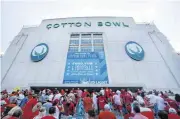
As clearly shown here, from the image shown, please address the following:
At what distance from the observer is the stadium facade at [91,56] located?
20062 millimetres

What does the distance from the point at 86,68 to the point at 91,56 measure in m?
1.76

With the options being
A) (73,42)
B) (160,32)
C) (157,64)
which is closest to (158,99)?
(157,64)

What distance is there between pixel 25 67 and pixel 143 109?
18.1 metres

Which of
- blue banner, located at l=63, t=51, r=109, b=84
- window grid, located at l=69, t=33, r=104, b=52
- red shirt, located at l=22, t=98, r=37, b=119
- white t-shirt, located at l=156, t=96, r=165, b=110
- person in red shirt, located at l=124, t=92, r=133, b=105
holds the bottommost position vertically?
red shirt, located at l=22, t=98, r=37, b=119

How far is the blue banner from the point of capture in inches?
768

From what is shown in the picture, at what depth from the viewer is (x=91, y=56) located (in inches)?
851

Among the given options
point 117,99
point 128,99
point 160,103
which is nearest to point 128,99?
point 128,99

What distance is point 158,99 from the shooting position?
10711 millimetres

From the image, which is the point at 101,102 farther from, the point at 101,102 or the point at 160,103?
the point at 160,103

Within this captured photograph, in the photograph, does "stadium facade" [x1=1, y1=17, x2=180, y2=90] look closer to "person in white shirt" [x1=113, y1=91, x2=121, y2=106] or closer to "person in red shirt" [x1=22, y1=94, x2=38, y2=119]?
"person in white shirt" [x1=113, y1=91, x2=121, y2=106]

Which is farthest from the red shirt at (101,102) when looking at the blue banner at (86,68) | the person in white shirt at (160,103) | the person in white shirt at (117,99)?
the blue banner at (86,68)

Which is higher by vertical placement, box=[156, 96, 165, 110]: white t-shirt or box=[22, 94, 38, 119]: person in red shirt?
box=[156, 96, 165, 110]: white t-shirt

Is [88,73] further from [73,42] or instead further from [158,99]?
[158,99]

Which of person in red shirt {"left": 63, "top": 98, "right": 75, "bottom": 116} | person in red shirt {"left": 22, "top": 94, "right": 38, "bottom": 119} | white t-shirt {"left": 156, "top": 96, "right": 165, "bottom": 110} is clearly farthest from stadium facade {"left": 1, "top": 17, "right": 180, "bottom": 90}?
person in red shirt {"left": 22, "top": 94, "right": 38, "bottom": 119}
